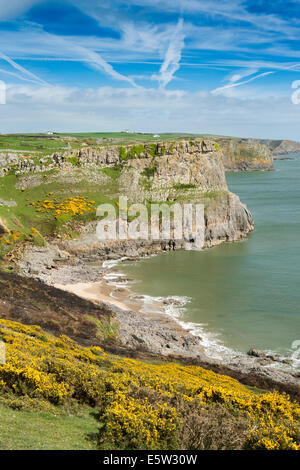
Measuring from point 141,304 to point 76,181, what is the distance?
38.9 meters

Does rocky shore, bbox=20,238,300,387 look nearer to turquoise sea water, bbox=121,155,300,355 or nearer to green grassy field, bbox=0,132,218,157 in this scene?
turquoise sea water, bbox=121,155,300,355

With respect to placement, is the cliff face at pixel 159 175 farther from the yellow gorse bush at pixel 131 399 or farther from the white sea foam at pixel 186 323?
the yellow gorse bush at pixel 131 399

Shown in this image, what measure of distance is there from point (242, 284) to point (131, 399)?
3579 cm

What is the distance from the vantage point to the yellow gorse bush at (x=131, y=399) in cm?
922

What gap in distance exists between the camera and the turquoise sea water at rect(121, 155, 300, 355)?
106ft

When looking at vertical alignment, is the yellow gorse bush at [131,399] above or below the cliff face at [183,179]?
below

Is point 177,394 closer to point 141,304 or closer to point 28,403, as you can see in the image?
point 28,403

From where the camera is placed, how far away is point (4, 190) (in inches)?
2623

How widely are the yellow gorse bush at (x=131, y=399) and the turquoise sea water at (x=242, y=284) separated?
56.9ft

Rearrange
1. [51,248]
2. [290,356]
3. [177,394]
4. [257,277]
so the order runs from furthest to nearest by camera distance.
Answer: [51,248]
[257,277]
[290,356]
[177,394]

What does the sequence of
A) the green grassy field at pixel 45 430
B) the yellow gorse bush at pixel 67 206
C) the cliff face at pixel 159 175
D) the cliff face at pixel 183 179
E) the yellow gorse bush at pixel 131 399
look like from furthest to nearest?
the cliff face at pixel 159 175 → the cliff face at pixel 183 179 → the yellow gorse bush at pixel 67 206 → the yellow gorse bush at pixel 131 399 → the green grassy field at pixel 45 430

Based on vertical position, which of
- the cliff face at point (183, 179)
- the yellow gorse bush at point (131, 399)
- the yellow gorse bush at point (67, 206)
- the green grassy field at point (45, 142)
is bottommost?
the yellow gorse bush at point (131, 399)

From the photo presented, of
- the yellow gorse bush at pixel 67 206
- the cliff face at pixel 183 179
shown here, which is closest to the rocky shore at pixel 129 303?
the yellow gorse bush at pixel 67 206
